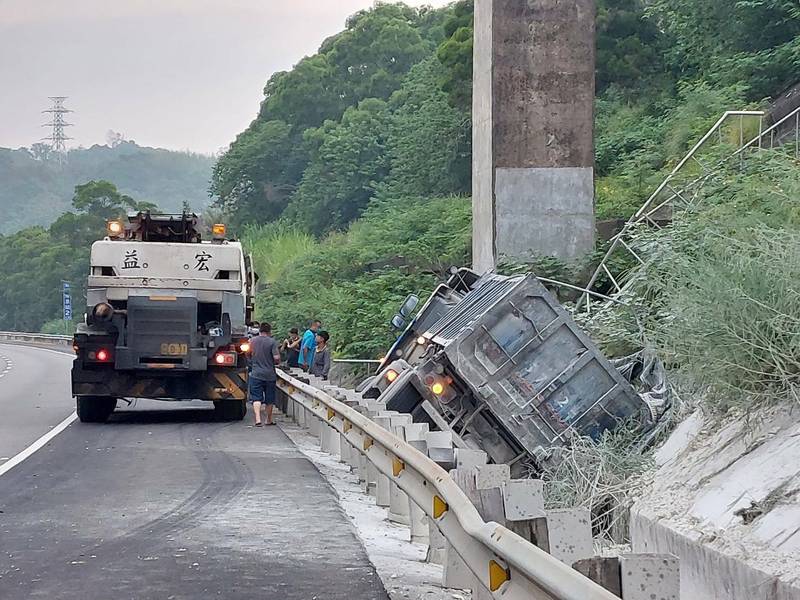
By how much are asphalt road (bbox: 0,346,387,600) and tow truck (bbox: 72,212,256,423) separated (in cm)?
193

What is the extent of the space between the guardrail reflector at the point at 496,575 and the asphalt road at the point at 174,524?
194cm

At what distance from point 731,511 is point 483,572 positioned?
230 centimetres

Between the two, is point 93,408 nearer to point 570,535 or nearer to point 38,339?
point 570,535

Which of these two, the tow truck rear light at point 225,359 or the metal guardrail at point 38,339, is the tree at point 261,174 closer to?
the metal guardrail at point 38,339

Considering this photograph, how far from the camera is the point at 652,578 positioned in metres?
4.13

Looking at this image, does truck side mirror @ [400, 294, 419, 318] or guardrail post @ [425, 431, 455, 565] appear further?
truck side mirror @ [400, 294, 419, 318]

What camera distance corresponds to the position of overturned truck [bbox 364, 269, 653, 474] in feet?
45.4

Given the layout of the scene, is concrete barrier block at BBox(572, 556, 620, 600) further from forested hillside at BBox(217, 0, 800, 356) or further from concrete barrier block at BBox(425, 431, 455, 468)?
forested hillside at BBox(217, 0, 800, 356)

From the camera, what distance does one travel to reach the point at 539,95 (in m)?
25.7

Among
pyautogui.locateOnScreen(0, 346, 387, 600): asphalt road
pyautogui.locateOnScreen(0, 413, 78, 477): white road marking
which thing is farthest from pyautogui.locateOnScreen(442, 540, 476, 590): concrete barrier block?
pyautogui.locateOnScreen(0, 413, 78, 477): white road marking

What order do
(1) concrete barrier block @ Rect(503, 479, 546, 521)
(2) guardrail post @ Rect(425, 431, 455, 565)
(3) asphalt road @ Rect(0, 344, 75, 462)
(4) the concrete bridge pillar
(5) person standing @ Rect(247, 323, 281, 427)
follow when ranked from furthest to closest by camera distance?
(4) the concrete bridge pillar, (5) person standing @ Rect(247, 323, 281, 427), (3) asphalt road @ Rect(0, 344, 75, 462), (2) guardrail post @ Rect(425, 431, 455, 565), (1) concrete barrier block @ Rect(503, 479, 546, 521)

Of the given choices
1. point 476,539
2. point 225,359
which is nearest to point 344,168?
point 225,359

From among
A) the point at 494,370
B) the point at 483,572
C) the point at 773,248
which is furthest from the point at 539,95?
the point at 483,572

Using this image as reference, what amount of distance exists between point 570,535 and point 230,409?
655 inches
